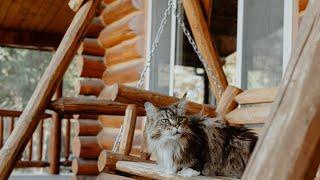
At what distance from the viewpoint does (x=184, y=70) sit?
188 inches

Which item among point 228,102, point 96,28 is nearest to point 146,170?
point 228,102

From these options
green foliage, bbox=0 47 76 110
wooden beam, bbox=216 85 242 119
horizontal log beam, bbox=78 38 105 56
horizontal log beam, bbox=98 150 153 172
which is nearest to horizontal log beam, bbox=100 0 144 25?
horizontal log beam, bbox=78 38 105 56

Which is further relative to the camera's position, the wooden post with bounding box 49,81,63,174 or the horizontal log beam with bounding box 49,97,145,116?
the wooden post with bounding box 49,81,63,174

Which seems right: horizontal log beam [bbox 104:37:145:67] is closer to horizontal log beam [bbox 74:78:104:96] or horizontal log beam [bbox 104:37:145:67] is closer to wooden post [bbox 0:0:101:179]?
horizontal log beam [bbox 74:78:104:96]

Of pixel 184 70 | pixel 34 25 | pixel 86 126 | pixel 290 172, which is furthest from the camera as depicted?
pixel 34 25

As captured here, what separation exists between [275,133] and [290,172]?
8 centimetres

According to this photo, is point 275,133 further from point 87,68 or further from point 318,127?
point 87,68

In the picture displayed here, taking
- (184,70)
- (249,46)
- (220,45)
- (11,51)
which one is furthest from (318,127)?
(11,51)

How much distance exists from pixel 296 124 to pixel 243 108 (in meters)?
2.31

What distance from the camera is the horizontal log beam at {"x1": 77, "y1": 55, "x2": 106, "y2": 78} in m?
5.35

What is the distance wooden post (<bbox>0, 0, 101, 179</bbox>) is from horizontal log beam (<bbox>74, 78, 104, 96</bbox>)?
5.14ft

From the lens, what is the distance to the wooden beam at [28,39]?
7727mm

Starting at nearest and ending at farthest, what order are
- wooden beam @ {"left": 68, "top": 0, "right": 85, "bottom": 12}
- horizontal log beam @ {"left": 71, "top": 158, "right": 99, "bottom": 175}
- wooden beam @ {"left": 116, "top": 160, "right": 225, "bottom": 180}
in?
wooden beam @ {"left": 116, "top": 160, "right": 225, "bottom": 180}
wooden beam @ {"left": 68, "top": 0, "right": 85, "bottom": 12}
horizontal log beam @ {"left": 71, "top": 158, "right": 99, "bottom": 175}

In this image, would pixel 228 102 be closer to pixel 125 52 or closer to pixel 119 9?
pixel 125 52
